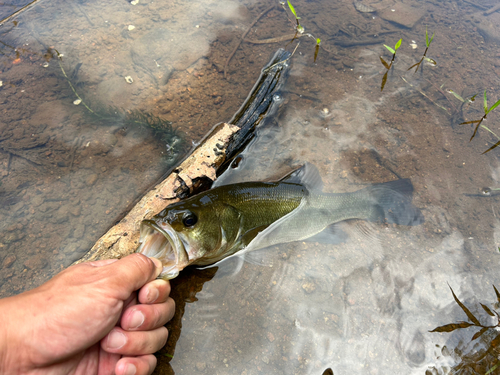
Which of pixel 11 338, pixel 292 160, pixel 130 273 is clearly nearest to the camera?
pixel 11 338

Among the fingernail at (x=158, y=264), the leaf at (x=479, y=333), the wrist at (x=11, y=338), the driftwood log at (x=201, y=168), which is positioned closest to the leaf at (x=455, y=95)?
the driftwood log at (x=201, y=168)

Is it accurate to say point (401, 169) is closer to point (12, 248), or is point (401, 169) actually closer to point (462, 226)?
point (462, 226)

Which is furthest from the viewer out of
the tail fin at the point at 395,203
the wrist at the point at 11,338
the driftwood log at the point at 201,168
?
the tail fin at the point at 395,203

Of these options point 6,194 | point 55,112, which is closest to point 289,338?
point 6,194

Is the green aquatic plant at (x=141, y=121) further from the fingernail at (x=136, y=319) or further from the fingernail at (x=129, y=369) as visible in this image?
the fingernail at (x=129, y=369)

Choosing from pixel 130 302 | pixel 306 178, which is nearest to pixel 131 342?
pixel 130 302

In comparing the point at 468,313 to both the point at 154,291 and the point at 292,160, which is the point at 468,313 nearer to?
the point at 292,160

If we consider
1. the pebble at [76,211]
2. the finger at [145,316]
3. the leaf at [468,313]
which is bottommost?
the leaf at [468,313]
